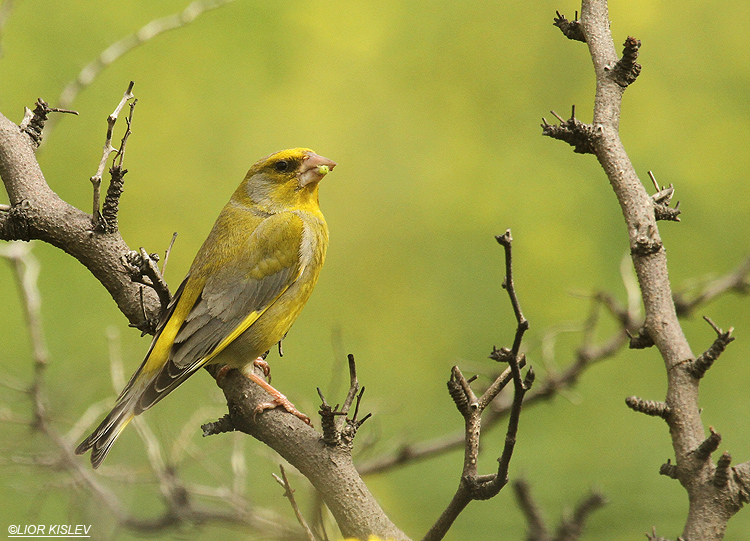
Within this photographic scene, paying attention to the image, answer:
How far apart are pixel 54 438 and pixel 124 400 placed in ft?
1.05

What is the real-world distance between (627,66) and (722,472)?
607 millimetres

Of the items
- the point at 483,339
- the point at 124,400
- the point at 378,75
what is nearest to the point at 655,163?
the point at 483,339

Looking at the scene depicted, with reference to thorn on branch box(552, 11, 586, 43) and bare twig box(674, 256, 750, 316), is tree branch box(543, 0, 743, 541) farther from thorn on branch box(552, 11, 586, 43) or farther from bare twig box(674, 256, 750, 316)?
bare twig box(674, 256, 750, 316)

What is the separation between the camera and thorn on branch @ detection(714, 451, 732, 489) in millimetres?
942

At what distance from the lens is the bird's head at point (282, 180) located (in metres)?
2.02

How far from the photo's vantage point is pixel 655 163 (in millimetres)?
3783

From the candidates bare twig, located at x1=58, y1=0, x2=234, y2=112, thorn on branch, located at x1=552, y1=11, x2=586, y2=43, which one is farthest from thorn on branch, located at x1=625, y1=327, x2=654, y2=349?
bare twig, located at x1=58, y1=0, x2=234, y2=112

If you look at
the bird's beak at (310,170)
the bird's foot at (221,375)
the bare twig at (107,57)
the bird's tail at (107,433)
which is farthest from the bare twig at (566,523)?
the bare twig at (107,57)

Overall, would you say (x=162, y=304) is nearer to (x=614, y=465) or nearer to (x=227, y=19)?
(x=614, y=465)

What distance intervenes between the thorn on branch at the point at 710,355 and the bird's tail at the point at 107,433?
100 centimetres

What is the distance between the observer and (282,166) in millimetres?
2020

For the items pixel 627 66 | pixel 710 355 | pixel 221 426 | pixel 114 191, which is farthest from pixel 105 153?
pixel 710 355

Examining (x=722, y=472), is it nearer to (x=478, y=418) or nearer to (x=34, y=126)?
(x=478, y=418)

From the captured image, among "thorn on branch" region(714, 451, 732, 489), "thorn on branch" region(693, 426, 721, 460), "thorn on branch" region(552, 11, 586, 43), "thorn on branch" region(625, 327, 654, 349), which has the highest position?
"thorn on branch" region(552, 11, 586, 43)
